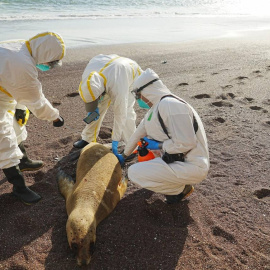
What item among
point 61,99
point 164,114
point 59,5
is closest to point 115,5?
point 59,5

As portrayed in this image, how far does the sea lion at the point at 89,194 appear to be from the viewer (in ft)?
11.8

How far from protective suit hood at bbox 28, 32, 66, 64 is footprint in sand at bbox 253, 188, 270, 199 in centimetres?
337

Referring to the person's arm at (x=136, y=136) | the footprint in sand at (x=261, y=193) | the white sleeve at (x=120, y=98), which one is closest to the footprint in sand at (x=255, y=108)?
the footprint in sand at (x=261, y=193)

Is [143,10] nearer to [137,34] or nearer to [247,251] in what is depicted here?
[137,34]

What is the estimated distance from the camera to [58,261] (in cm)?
365

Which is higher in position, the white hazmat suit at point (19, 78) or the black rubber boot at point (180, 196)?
the white hazmat suit at point (19, 78)

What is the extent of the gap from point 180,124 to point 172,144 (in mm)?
282

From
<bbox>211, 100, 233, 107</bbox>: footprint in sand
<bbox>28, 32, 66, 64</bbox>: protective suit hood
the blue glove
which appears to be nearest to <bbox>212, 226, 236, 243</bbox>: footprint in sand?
the blue glove

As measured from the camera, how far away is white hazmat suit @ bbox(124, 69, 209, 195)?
3959 mm

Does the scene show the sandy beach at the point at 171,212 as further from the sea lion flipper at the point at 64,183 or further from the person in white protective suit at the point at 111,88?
the person in white protective suit at the point at 111,88

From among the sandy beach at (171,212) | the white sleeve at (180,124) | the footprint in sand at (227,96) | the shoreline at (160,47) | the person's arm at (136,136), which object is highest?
the white sleeve at (180,124)

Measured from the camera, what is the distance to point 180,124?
3.95 meters

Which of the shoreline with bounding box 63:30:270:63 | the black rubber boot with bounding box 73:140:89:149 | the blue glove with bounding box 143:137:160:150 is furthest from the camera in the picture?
the shoreline with bounding box 63:30:270:63

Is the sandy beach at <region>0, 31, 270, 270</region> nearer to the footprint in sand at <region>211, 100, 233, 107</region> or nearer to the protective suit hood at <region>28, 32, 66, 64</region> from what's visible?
the footprint in sand at <region>211, 100, 233, 107</region>
